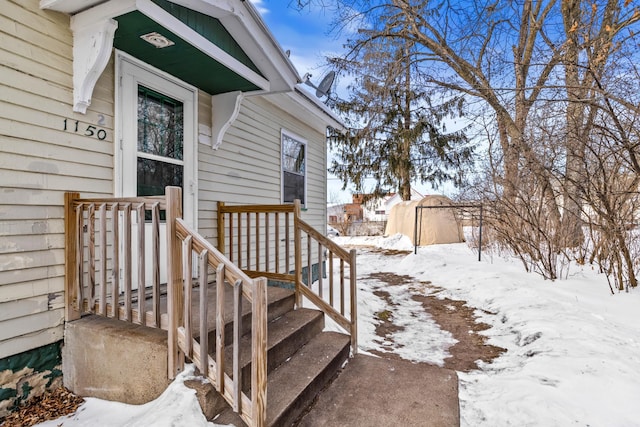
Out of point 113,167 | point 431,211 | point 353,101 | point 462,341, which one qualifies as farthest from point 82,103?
point 353,101

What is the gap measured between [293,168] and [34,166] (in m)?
3.93

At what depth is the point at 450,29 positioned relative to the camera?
8.22m

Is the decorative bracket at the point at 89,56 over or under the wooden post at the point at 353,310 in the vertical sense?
over

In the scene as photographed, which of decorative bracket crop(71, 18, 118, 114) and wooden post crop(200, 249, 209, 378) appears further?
decorative bracket crop(71, 18, 118, 114)

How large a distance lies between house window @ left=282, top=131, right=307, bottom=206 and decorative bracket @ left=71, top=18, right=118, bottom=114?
319 centimetres

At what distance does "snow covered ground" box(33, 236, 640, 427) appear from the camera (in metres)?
2.07

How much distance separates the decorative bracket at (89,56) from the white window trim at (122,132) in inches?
11.7

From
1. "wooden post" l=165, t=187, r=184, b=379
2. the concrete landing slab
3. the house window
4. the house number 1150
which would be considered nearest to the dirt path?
the concrete landing slab

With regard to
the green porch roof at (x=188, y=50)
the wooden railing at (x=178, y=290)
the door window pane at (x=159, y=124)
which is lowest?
the wooden railing at (x=178, y=290)

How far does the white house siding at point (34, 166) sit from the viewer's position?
2.12 metres

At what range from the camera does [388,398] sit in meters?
2.35

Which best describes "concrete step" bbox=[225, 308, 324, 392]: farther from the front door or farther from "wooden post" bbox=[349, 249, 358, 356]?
the front door

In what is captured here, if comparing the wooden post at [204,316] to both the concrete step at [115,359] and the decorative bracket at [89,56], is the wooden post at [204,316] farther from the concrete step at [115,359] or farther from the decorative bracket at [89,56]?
the decorative bracket at [89,56]

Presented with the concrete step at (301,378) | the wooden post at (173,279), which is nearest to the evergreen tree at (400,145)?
the concrete step at (301,378)
